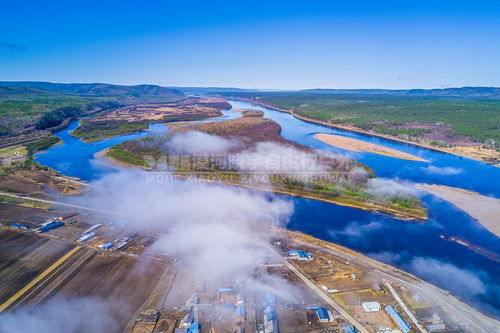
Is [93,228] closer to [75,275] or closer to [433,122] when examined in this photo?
[75,275]

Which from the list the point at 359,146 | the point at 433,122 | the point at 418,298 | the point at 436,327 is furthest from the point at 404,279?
the point at 433,122

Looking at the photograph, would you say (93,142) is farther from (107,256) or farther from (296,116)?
(296,116)

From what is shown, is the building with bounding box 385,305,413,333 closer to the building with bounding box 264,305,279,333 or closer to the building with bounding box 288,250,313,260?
the building with bounding box 288,250,313,260

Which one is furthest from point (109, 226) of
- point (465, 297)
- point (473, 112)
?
point (473, 112)

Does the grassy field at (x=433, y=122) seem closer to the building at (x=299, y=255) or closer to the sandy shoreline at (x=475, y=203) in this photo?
the sandy shoreline at (x=475, y=203)

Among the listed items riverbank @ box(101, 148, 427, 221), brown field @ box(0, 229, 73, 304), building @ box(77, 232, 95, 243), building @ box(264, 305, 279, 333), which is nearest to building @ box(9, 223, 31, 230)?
brown field @ box(0, 229, 73, 304)

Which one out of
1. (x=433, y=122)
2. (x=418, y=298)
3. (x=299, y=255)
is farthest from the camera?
(x=433, y=122)
